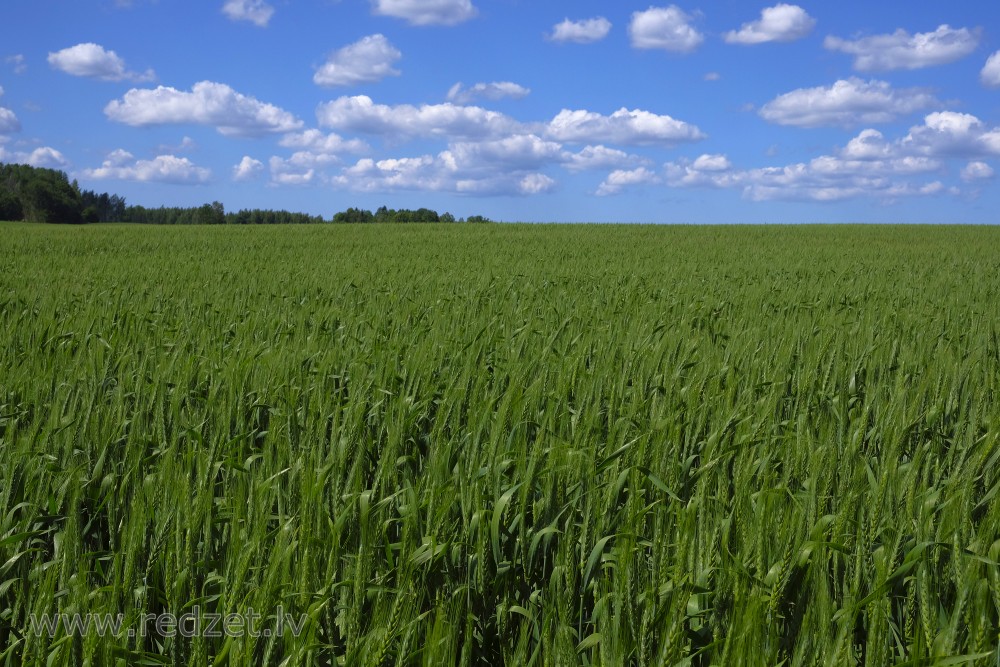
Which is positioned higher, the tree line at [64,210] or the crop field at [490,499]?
the tree line at [64,210]

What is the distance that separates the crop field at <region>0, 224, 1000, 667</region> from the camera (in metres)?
1.65

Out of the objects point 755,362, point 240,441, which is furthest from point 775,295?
point 240,441

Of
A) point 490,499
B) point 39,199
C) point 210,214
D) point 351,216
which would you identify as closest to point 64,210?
point 39,199

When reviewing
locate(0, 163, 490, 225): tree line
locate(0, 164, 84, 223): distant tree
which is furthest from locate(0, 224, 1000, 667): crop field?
locate(0, 164, 84, 223): distant tree

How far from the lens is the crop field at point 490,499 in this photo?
1646 millimetres

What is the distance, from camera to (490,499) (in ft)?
7.82

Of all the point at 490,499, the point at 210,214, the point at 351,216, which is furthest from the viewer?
the point at 210,214

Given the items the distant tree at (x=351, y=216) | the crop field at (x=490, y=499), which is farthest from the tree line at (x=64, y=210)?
the crop field at (x=490, y=499)

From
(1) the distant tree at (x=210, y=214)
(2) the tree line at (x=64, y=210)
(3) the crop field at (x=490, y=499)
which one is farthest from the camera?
(1) the distant tree at (x=210, y=214)

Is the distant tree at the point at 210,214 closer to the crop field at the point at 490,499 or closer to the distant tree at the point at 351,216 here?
the distant tree at the point at 351,216

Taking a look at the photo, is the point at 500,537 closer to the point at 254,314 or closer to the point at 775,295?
the point at 254,314

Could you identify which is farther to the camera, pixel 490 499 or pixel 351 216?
pixel 351 216

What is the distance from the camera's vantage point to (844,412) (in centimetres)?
362

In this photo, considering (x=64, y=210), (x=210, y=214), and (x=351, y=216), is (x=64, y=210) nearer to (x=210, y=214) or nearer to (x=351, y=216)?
(x=210, y=214)
